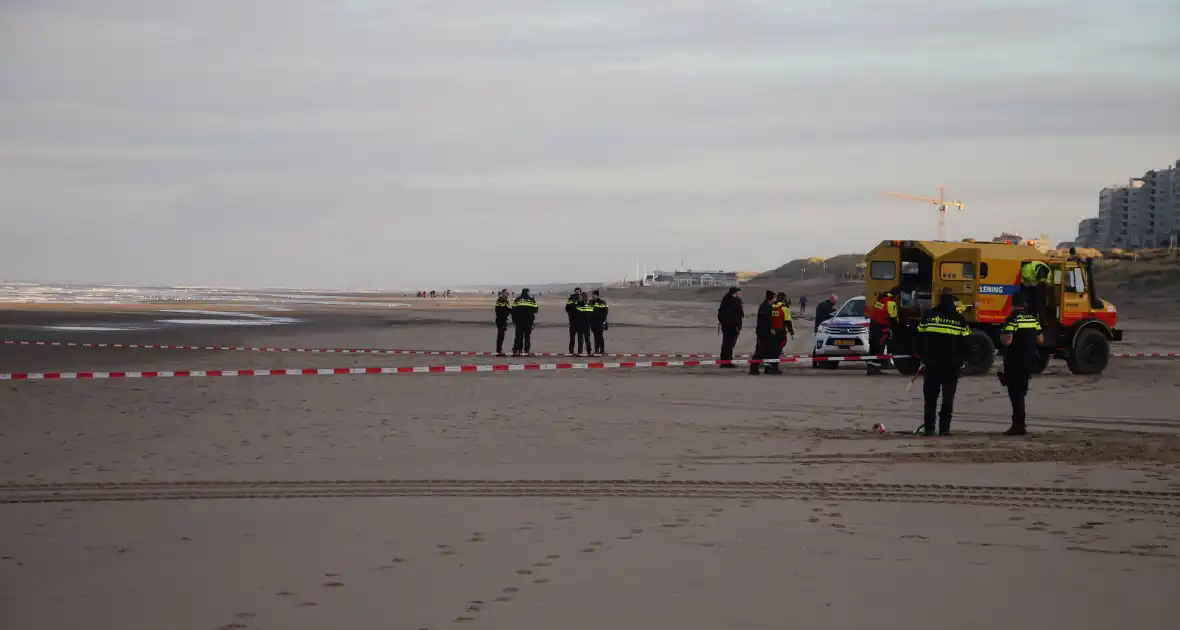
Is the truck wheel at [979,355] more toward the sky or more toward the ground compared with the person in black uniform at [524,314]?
more toward the ground

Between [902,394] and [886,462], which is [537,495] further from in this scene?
[902,394]

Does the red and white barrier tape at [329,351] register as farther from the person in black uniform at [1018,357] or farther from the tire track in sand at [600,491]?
the tire track in sand at [600,491]

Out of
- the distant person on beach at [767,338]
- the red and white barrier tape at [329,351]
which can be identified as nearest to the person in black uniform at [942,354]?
the distant person on beach at [767,338]

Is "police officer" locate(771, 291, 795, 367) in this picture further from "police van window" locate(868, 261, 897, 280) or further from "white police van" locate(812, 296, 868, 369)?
"police van window" locate(868, 261, 897, 280)

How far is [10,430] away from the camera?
48.5 ft

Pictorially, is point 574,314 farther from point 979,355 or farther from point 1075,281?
point 1075,281

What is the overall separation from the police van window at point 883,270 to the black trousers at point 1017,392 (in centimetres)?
1095

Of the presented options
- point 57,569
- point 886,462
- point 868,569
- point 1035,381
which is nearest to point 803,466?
point 886,462

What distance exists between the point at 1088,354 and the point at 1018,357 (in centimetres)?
1102

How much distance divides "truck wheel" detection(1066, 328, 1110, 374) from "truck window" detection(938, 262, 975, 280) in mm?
2355

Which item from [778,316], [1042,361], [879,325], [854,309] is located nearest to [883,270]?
[879,325]

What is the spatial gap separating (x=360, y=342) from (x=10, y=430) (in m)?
24.0

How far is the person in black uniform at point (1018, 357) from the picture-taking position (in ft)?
48.0

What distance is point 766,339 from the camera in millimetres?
24578
